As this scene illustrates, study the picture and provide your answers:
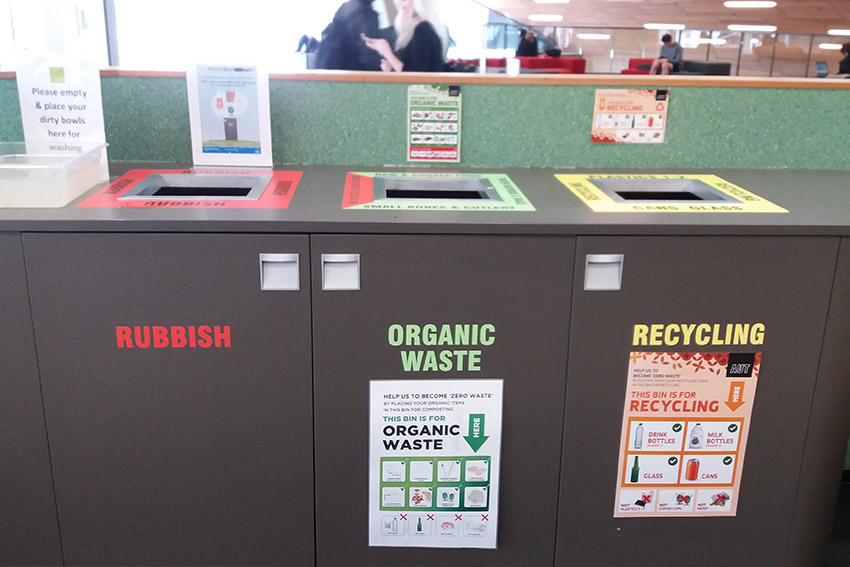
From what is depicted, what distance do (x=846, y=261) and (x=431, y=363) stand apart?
31.3 inches

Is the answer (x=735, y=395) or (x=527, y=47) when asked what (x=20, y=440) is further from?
(x=527, y=47)

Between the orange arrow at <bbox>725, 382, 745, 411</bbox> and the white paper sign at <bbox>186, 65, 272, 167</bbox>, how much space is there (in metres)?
1.15

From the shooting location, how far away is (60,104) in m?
1.53

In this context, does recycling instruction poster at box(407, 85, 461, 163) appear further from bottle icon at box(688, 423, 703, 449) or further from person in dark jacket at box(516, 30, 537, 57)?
person in dark jacket at box(516, 30, 537, 57)

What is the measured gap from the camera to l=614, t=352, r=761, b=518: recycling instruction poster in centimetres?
136

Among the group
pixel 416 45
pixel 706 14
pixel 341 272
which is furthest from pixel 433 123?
pixel 706 14

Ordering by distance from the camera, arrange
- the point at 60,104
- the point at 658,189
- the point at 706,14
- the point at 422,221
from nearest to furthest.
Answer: the point at 422,221, the point at 60,104, the point at 658,189, the point at 706,14

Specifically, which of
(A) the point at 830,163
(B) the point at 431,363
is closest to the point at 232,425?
(B) the point at 431,363

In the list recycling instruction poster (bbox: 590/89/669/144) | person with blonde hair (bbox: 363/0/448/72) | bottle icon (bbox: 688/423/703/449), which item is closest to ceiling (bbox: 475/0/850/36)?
person with blonde hair (bbox: 363/0/448/72)

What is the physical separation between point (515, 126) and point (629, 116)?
0.93 ft

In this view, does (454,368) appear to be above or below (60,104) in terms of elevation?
below

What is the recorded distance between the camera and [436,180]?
5.23 feet

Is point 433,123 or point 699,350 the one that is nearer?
point 699,350

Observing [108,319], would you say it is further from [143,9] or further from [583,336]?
[143,9]
